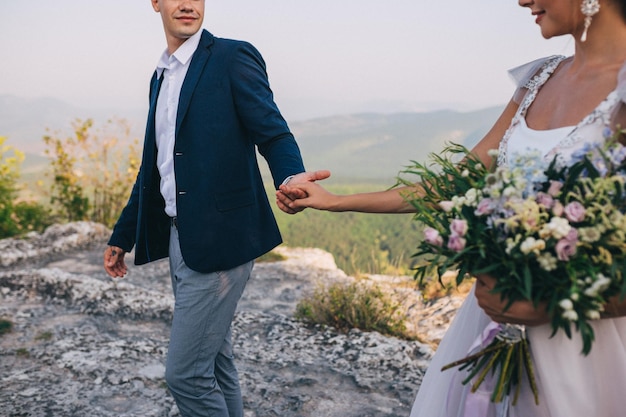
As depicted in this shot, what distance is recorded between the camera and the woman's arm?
91.8 inches

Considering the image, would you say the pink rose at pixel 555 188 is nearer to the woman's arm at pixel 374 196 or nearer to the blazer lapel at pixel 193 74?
the woman's arm at pixel 374 196

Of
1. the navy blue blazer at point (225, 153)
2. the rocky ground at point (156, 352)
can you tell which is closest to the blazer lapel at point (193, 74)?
the navy blue blazer at point (225, 153)

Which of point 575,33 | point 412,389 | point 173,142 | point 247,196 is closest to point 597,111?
point 575,33

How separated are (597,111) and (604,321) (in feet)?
1.93

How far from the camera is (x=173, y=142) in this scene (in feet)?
9.14

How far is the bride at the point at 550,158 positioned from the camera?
1.91 meters

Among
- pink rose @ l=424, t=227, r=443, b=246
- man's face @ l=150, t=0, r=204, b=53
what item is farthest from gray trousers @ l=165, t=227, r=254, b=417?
pink rose @ l=424, t=227, r=443, b=246

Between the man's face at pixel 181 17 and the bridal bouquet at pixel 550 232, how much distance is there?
59.9 inches

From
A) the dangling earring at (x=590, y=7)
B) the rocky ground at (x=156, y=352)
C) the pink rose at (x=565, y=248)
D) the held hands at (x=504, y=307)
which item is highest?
the dangling earring at (x=590, y=7)

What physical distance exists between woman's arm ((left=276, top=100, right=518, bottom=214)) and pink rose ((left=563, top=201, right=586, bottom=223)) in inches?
25.2

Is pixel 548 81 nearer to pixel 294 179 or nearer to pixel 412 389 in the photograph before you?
pixel 294 179

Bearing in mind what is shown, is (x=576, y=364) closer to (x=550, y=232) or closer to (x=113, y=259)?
(x=550, y=232)

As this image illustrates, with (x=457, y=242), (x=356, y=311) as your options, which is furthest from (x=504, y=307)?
(x=356, y=311)

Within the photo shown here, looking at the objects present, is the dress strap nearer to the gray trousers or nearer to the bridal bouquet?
the bridal bouquet
